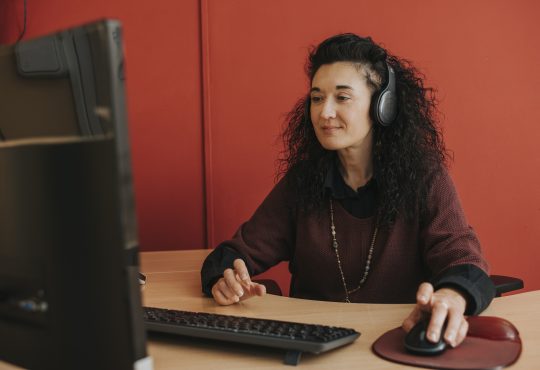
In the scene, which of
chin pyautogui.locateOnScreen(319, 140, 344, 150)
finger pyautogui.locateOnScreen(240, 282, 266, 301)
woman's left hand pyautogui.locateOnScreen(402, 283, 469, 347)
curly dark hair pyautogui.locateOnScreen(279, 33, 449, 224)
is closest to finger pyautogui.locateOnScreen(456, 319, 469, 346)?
woman's left hand pyautogui.locateOnScreen(402, 283, 469, 347)

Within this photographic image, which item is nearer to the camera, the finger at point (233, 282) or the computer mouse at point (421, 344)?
the computer mouse at point (421, 344)

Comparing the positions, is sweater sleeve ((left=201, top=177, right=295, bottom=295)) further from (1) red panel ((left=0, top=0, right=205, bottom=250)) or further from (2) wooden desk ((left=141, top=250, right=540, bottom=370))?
(1) red panel ((left=0, top=0, right=205, bottom=250))

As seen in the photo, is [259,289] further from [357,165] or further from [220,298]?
[357,165]

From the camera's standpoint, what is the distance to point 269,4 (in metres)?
2.15

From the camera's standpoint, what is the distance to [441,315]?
92cm

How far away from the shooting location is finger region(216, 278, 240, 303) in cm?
127

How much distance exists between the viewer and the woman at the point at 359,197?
155 centimetres

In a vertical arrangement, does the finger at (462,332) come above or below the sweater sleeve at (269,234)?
above

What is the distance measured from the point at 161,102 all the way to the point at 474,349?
4.90 ft

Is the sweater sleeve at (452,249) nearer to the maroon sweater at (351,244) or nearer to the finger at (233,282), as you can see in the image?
A: the maroon sweater at (351,244)

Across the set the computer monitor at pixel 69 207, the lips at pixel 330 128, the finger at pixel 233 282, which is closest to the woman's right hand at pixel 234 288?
the finger at pixel 233 282

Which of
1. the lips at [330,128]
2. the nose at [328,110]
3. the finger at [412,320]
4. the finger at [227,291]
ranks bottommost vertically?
the finger at [227,291]

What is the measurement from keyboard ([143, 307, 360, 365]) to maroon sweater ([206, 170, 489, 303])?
56 centimetres

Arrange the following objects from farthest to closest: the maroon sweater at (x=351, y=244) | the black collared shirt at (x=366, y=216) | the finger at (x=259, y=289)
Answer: the maroon sweater at (x=351, y=244)
the finger at (x=259, y=289)
the black collared shirt at (x=366, y=216)
